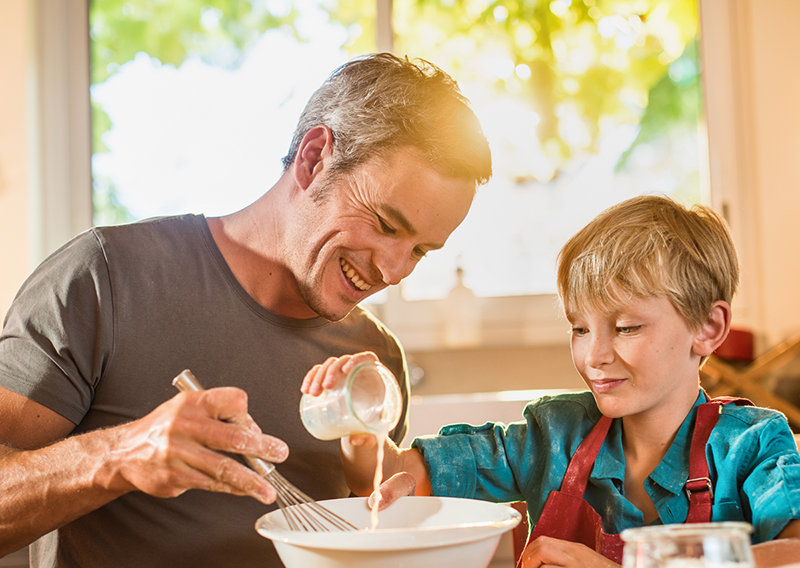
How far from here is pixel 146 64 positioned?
269 centimetres

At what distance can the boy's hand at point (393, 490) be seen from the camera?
2.90 feet

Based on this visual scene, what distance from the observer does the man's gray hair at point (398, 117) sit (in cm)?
116

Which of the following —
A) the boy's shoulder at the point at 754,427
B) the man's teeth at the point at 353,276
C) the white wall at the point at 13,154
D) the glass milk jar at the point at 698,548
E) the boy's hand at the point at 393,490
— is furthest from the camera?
the white wall at the point at 13,154

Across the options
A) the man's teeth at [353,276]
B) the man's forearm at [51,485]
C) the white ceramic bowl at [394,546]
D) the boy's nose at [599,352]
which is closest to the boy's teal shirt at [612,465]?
the boy's nose at [599,352]

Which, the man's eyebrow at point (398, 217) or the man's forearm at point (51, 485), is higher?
the man's eyebrow at point (398, 217)

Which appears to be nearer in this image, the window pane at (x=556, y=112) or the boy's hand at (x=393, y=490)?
the boy's hand at (x=393, y=490)

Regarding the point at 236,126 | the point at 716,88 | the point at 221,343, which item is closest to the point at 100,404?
Answer: the point at 221,343

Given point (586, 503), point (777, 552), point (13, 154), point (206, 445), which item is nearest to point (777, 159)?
point (586, 503)

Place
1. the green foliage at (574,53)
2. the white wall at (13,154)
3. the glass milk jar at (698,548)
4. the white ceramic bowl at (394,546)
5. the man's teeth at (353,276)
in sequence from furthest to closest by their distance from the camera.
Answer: the green foliage at (574,53)
the white wall at (13,154)
the man's teeth at (353,276)
the white ceramic bowl at (394,546)
the glass milk jar at (698,548)

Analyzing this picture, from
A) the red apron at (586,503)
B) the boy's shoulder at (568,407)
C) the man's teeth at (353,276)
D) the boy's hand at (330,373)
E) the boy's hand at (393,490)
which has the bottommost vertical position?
the red apron at (586,503)

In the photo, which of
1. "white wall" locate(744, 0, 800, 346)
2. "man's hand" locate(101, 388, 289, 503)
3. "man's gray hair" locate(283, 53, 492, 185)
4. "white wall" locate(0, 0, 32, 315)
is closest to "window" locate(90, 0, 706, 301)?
"white wall" locate(744, 0, 800, 346)

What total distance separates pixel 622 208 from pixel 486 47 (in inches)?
66.0

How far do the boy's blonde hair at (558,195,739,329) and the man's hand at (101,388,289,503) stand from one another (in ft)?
1.88

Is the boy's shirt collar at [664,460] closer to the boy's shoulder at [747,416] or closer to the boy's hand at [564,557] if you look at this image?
the boy's shoulder at [747,416]
